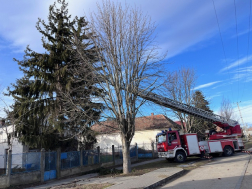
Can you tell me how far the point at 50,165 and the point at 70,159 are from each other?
1.76 meters

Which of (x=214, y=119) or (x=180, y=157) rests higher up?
(x=214, y=119)

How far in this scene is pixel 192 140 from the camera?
19.0 metres

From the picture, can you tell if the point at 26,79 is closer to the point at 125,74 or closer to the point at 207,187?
the point at 125,74

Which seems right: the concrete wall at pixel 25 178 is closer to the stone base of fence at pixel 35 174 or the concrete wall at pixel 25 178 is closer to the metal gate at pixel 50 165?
the stone base of fence at pixel 35 174

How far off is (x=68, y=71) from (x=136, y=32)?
5.95 m

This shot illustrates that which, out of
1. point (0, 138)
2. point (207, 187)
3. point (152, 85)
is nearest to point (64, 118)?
point (152, 85)

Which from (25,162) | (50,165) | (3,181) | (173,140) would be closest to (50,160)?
(50,165)

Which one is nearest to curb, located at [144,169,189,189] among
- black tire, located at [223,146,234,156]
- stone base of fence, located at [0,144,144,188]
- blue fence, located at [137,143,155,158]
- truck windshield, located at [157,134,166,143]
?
truck windshield, located at [157,134,166,143]

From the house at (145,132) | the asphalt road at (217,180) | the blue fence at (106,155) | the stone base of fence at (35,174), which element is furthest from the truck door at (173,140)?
the house at (145,132)

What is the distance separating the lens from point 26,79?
51.9ft

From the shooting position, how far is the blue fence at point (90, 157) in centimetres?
1625

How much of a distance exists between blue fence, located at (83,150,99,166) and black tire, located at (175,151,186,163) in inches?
274

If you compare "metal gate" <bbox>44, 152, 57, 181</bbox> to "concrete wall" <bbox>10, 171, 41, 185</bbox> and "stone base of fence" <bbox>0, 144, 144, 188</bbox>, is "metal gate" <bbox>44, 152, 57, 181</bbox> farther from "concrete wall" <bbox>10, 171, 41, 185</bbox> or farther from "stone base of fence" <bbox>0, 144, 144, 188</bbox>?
"concrete wall" <bbox>10, 171, 41, 185</bbox>

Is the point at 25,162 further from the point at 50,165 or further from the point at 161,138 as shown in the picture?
the point at 161,138
